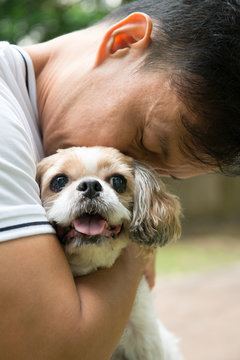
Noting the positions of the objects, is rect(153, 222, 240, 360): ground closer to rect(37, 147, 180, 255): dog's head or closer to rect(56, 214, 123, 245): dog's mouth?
rect(37, 147, 180, 255): dog's head

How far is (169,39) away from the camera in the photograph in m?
1.65

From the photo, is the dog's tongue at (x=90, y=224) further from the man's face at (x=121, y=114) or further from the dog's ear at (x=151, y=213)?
the man's face at (x=121, y=114)

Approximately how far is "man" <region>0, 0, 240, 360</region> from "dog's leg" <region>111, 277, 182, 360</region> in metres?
0.36

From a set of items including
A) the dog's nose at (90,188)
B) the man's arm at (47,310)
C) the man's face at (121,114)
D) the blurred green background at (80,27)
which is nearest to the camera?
the man's arm at (47,310)

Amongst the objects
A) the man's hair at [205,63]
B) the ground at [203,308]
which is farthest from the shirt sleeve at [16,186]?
the ground at [203,308]

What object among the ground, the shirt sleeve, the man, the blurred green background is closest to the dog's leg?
the man

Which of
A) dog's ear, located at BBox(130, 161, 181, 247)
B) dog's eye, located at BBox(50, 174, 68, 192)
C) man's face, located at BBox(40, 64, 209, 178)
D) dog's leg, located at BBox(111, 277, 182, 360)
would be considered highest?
man's face, located at BBox(40, 64, 209, 178)

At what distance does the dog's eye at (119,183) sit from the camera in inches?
67.1

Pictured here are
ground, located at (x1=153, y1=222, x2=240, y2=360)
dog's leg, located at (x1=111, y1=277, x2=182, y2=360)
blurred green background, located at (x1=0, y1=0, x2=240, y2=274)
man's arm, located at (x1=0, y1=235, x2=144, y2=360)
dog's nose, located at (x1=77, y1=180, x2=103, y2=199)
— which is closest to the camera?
man's arm, located at (x1=0, y1=235, x2=144, y2=360)

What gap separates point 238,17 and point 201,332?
304 centimetres

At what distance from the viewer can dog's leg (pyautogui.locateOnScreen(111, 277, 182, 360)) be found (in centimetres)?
196

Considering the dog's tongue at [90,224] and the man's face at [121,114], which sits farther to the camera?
the man's face at [121,114]

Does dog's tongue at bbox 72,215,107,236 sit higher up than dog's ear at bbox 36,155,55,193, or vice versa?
dog's ear at bbox 36,155,55,193

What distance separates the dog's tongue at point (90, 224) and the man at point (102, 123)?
14 centimetres
